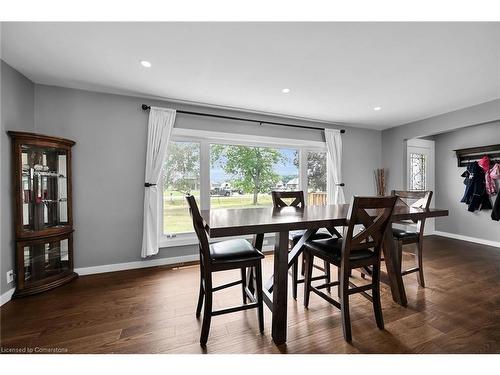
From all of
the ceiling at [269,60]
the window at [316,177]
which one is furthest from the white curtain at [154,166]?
the window at [316,177]

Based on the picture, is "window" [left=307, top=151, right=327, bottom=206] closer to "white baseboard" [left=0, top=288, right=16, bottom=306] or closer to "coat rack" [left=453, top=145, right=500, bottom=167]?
"coat rack" [left=453, top=145, right=500, bottom=167]

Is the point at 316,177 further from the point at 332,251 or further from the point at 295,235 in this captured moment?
the point at 332,251

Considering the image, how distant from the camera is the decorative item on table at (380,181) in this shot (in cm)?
455

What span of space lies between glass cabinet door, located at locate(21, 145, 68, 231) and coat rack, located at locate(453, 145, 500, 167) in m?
6.42

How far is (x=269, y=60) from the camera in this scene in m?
2.09

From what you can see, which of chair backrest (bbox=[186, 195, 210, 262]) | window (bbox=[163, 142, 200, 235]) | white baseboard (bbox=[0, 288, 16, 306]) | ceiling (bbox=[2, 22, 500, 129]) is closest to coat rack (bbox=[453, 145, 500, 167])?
ceiling (bbox=[2, 22, 500, 129])

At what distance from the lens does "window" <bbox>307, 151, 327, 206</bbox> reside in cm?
423

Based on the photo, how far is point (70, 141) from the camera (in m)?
2.56

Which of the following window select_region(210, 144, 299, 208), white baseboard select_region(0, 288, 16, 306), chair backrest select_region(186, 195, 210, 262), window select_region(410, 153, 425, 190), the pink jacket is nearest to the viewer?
chair backrest select_region(186, 195, 210, 262)

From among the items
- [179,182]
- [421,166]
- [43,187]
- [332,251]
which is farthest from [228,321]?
[421,166]

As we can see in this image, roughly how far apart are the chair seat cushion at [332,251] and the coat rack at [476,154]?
13.1ft

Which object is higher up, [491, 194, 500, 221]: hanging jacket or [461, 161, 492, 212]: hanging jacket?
[461, 161, 492, 212]: hanging jacket

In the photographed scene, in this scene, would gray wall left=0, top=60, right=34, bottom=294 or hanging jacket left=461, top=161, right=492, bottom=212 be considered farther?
hanging jacket left=461, top=161, right=492, bottom=212
